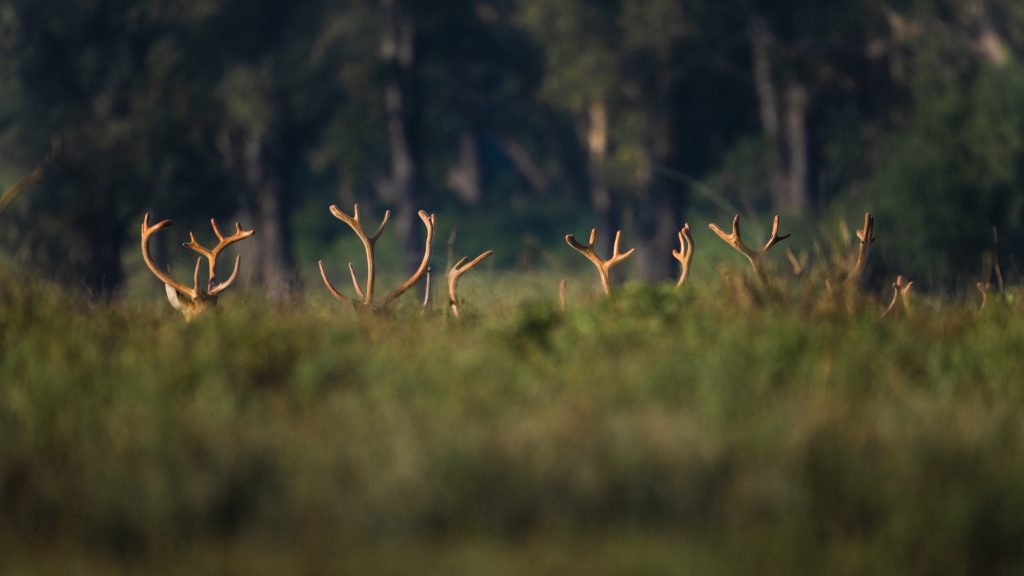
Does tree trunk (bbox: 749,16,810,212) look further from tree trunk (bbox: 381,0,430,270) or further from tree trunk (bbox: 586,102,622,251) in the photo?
tree trunk (bbox: 381,0,430,270)

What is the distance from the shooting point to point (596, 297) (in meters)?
10.3

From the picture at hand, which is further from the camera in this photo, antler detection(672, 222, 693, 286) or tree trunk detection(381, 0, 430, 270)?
tree trunk detection(381, 0, 430, 270)

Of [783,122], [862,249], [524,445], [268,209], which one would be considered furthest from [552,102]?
[524,445]

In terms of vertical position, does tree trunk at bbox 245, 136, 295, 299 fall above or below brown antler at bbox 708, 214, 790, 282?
above

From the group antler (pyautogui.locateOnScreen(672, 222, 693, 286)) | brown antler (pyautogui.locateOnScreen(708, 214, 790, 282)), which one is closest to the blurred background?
antler (pyautogui.locateOnScreen(672, 222, 693, 286))

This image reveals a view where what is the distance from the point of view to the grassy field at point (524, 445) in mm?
5957

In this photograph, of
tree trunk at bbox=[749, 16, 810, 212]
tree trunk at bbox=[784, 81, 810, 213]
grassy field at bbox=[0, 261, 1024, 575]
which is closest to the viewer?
grassy field at bbox=[0, 261, 1024, 575]

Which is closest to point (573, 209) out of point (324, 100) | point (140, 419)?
point (324, 100)

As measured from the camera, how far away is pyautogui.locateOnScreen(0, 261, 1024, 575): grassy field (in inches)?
235

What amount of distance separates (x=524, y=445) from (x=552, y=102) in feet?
96.5

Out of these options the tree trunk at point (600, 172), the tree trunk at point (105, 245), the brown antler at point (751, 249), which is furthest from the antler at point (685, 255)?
the tree trunk at point (600, 172)

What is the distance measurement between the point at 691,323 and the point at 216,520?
3.32m

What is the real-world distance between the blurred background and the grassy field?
1877 centimetres

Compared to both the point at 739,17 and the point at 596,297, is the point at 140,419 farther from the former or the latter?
the point at 739,17
